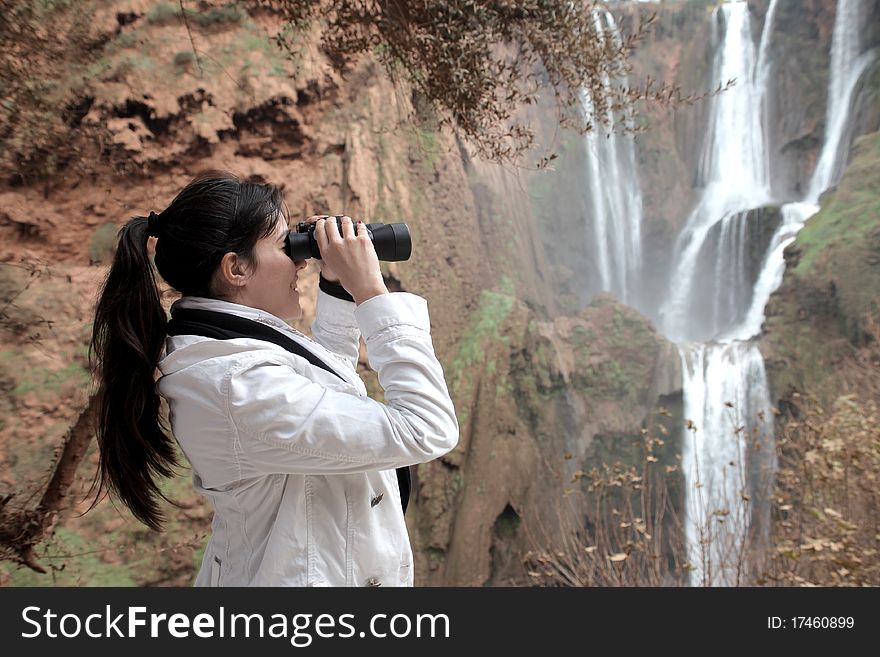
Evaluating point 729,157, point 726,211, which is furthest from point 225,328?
point 729,157

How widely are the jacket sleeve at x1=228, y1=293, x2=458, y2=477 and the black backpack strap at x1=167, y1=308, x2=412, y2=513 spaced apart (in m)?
0.08

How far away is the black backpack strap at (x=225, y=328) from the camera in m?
1.07

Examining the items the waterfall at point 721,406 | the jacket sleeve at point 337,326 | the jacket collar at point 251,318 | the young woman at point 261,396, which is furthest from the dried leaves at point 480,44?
A: the waterfall at point 721,406

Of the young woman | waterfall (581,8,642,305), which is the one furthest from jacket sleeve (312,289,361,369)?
waterfall (581,8,642,305)

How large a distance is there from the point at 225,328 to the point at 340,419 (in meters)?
0.27

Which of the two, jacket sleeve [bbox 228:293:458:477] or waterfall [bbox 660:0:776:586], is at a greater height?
waterfall [bbox 660:0:776:586]

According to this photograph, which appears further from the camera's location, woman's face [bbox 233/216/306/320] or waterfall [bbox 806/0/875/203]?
waterfall [bbox 806/0/875/203]

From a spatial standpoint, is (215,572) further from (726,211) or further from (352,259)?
(726,211)

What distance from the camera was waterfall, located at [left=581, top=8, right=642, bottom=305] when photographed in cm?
1291

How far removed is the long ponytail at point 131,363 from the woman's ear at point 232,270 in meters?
0.12

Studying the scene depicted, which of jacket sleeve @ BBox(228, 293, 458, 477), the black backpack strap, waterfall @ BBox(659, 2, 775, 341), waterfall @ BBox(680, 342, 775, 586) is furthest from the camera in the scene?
waterfall @ BBox(659, 2, 775, 341)

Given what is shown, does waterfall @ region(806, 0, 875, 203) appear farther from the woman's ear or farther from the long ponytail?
the long ponytail

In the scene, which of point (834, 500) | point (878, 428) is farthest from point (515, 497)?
point (878, 428)
